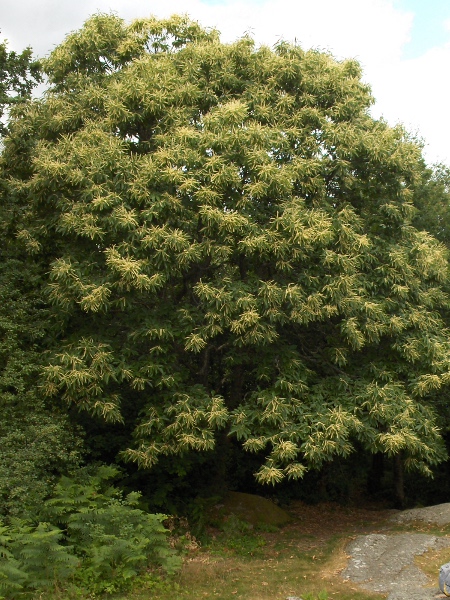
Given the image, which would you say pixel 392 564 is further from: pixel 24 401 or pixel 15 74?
pixel 15 74

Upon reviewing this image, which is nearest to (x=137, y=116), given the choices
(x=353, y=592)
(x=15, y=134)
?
(x=15, y=134)

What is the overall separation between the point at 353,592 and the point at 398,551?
6.21 ft

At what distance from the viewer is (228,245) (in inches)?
443

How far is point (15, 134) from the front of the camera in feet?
44.8

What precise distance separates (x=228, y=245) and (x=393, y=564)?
615 cm

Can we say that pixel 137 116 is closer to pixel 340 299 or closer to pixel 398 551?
pixel 340 299

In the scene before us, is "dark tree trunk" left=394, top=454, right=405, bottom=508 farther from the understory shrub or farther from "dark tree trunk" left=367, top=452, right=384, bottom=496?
the understory shrub

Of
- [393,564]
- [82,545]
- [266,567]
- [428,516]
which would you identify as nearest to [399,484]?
[428,516]

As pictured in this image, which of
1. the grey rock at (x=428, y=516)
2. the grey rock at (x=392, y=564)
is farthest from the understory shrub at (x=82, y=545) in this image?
the grey rock at (x=428, y=516)

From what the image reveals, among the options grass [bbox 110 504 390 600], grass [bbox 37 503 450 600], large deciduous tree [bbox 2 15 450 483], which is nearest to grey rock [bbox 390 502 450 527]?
grass [bbox 37 503 450 600]

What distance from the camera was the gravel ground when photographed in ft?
31.2

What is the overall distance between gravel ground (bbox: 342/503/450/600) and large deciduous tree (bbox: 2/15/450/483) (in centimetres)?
140

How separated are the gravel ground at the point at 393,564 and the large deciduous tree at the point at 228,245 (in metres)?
1.40

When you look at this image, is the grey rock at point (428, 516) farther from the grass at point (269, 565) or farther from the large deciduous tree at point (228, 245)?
the large deciduous tree at point (228, 245)
